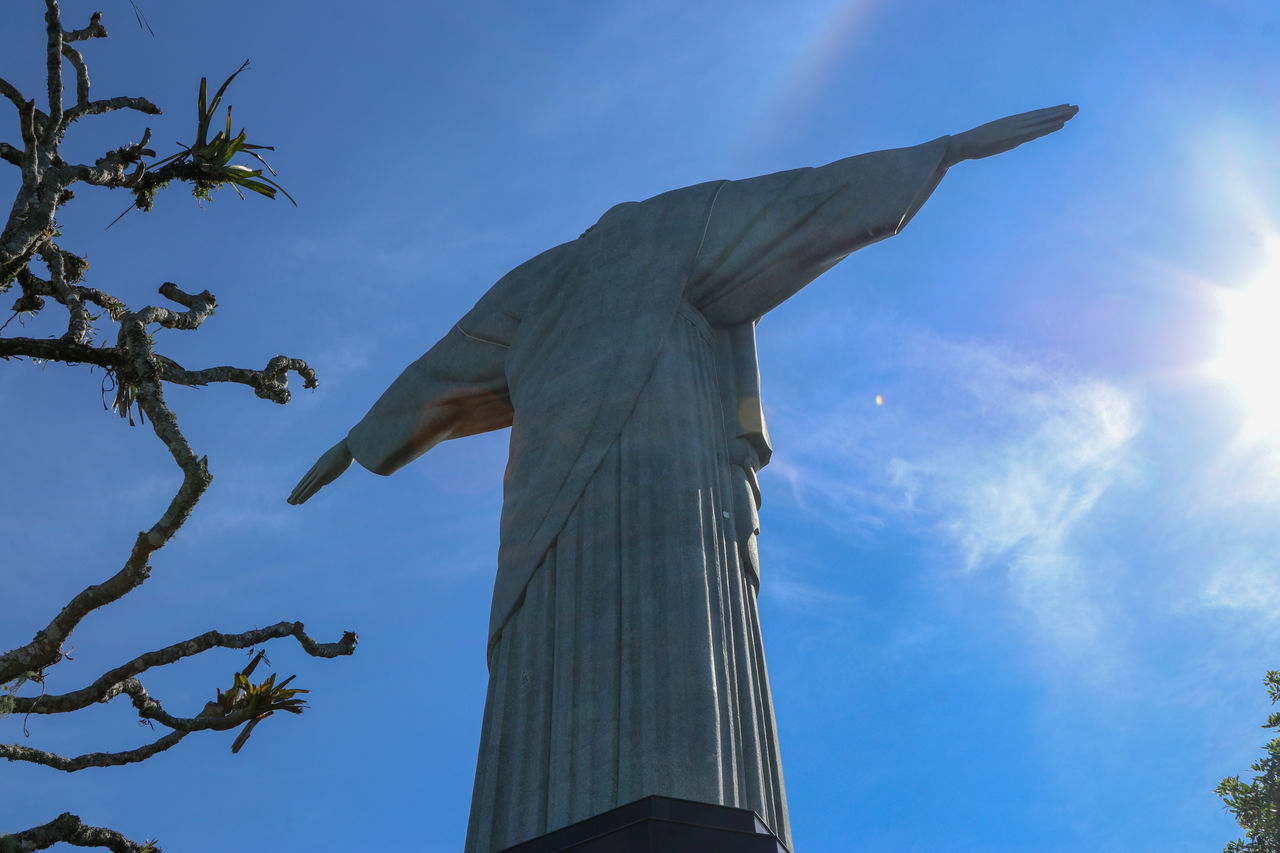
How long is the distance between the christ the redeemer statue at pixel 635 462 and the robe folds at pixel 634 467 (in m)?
0.01

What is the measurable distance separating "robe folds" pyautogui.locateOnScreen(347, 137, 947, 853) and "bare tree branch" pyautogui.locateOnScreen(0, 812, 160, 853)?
198 cm

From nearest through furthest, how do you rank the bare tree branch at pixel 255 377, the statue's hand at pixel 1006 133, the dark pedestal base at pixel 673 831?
the dark pedestal base at pixel 673 831 → the bare tree branch at pixel 255 377 → the statue's hand at pixel 1006 133

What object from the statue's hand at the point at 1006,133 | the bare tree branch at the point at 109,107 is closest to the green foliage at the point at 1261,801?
the statue's hand at the point at 1006,133

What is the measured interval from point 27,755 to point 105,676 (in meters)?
0.49

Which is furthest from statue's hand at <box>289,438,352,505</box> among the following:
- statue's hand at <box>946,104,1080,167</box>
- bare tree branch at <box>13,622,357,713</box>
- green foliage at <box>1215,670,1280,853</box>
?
green foliage at <box>1215,670,1280,853</box>

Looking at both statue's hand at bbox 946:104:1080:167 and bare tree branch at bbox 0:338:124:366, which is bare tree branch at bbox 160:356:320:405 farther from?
statue's hand at bbox 946:104:1080:167

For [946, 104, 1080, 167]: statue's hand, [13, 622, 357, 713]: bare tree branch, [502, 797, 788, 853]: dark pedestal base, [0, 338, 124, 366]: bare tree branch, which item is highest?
[946, 104, 1080, 167]: statue's hand

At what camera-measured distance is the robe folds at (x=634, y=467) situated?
220 inches

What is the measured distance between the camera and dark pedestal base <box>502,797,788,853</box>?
4.59 meters

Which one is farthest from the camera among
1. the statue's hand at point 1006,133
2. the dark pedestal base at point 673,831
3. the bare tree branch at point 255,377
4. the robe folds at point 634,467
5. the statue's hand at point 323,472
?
the statue's hand at point 323,472

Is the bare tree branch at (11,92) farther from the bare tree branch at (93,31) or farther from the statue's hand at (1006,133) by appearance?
the statue's hand at (1006,133)

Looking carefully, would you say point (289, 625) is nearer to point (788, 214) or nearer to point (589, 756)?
point (589, 756)

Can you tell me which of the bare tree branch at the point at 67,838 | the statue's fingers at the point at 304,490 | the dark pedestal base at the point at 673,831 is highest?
the statue's fingers at the point at 304,490

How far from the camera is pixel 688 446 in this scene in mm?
6637
